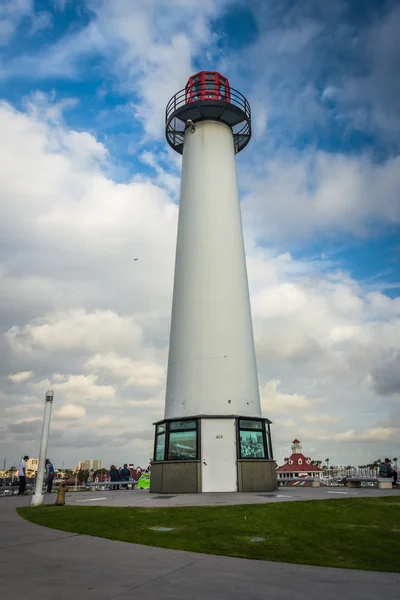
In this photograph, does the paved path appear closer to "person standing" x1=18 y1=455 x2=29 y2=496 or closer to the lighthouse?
the lighthouse

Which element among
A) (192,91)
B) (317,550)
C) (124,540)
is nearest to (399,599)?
(317,550)

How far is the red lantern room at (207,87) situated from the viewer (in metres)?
28.4

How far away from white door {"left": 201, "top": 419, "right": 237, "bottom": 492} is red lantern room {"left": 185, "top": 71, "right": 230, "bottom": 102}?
19.2 meters

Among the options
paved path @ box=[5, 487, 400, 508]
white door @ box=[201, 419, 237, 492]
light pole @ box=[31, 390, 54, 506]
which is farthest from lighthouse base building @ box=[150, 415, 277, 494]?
light pole @ box=[31, 390, 54, 506]

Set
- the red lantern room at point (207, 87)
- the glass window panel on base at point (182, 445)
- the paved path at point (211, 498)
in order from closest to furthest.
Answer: the paved path at point (211, 498), the glass window panel on base at point (182, 445), the red lantern room at point (207, 87)

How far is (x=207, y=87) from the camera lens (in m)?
28.9

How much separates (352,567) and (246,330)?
54.7ft

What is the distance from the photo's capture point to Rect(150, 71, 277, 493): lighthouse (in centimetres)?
2033

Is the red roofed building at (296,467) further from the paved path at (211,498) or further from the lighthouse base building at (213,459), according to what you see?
the paved path at (211,498)

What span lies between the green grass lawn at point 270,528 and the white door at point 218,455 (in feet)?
20.9

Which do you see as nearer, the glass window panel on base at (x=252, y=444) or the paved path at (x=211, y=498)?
the paved path at (x=211, y=498)

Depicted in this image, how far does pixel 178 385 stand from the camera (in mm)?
22562

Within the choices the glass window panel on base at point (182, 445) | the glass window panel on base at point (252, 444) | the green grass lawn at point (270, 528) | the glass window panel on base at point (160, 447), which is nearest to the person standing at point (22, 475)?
the glass window panel on base at point (160, 447)

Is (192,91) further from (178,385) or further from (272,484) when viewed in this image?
(272,484)
